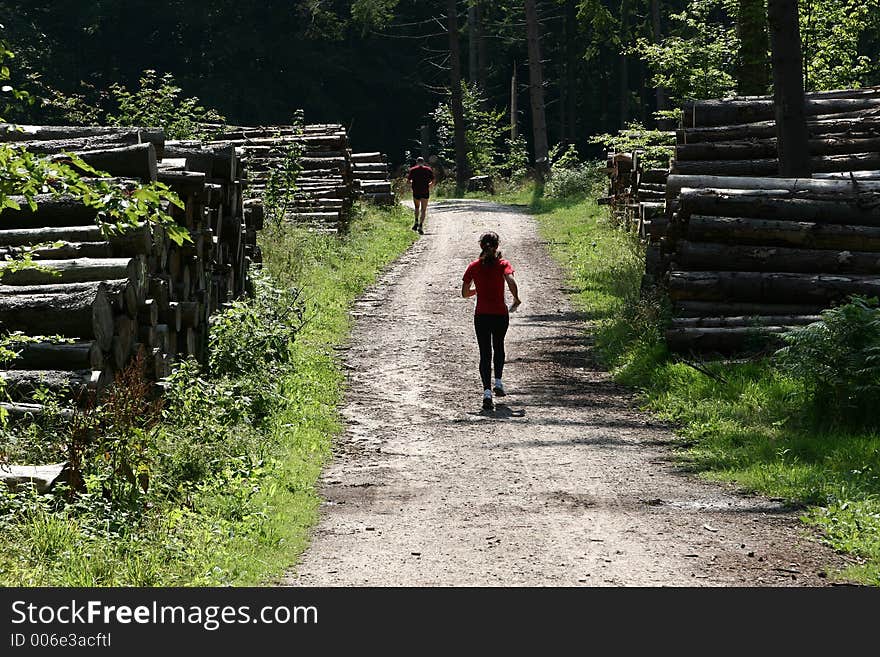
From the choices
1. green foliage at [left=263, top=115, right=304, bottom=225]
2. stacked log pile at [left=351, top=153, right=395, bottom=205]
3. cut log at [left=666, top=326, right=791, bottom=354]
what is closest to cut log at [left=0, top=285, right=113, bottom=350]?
cut log at [left=666, top=326, right=791, bottom=354]

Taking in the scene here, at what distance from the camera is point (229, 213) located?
14.9 metres

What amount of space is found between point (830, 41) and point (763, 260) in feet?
49.3

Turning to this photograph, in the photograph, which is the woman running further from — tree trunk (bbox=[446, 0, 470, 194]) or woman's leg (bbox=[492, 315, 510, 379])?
tree trunk (bbox=[446, 0, 470, 194])

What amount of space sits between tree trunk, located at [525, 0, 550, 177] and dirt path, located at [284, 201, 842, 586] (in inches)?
977

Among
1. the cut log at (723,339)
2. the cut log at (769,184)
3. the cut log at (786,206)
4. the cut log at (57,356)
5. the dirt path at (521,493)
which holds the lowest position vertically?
the dirt path at (521,493)

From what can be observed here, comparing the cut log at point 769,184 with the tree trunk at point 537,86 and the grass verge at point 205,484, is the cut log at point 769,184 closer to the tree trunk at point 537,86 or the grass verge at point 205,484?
the grass verge at point 205,484

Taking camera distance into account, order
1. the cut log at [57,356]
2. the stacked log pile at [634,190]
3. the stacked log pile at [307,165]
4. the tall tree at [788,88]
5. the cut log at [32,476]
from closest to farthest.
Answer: the cut log at [32,476]
the cut log at [57,356]
the tall tree at [788,88]
the stacked log pile at [634,190]
the stacked log pile at [307,165]

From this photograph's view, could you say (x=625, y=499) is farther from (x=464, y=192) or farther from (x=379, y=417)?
(x=464, y=192)

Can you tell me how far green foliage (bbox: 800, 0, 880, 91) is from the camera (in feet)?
85.5

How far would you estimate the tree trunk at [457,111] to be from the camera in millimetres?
44062

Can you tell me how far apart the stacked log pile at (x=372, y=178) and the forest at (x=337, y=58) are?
8293 mm

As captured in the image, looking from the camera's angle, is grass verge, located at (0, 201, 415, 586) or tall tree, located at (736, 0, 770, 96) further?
tall tree, located at (736, 0, 770, 96)

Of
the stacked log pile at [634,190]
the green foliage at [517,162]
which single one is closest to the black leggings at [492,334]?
the stacked log pile at [634,190]

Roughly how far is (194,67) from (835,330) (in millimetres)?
49527
